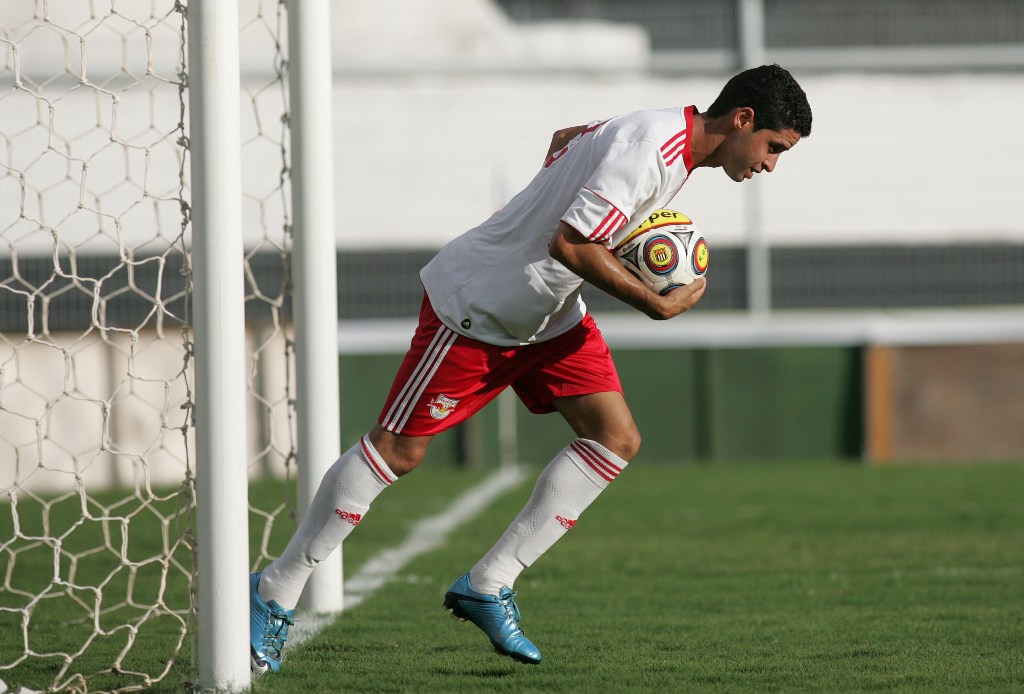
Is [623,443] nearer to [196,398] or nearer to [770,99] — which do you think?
[770,99]

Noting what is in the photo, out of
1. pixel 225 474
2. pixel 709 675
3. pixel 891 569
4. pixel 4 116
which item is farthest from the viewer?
pixel 4 116

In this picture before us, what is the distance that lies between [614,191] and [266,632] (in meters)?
1.56

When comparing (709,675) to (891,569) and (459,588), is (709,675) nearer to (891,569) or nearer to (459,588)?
(459,588)

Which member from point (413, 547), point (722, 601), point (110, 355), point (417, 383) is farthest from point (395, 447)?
point (110, 355)

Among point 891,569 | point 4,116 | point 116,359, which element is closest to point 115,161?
point 4,116

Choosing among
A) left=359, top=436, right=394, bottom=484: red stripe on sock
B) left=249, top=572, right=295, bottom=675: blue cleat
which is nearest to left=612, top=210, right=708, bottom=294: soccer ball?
left=359, top=436, right=394, bottom=484: red stripe on sock

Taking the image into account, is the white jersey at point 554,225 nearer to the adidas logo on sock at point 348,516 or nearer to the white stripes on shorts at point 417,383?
the white stripes on shorts at point 417,383

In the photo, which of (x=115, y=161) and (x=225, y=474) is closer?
(x=225, y=474)

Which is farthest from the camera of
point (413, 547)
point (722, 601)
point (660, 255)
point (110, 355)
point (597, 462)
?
point (110, 355)

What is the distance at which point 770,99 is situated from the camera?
11.5 feet

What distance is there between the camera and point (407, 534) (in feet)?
23.0

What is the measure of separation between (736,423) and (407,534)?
13.2 feet

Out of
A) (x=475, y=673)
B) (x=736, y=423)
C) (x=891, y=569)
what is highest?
(x=475, y=673)

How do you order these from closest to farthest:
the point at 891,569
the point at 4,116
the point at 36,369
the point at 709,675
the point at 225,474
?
the point at 225,474 → the point at 709,675 → the point at 891,569 → the point at 36,369 → the point at 4,116
